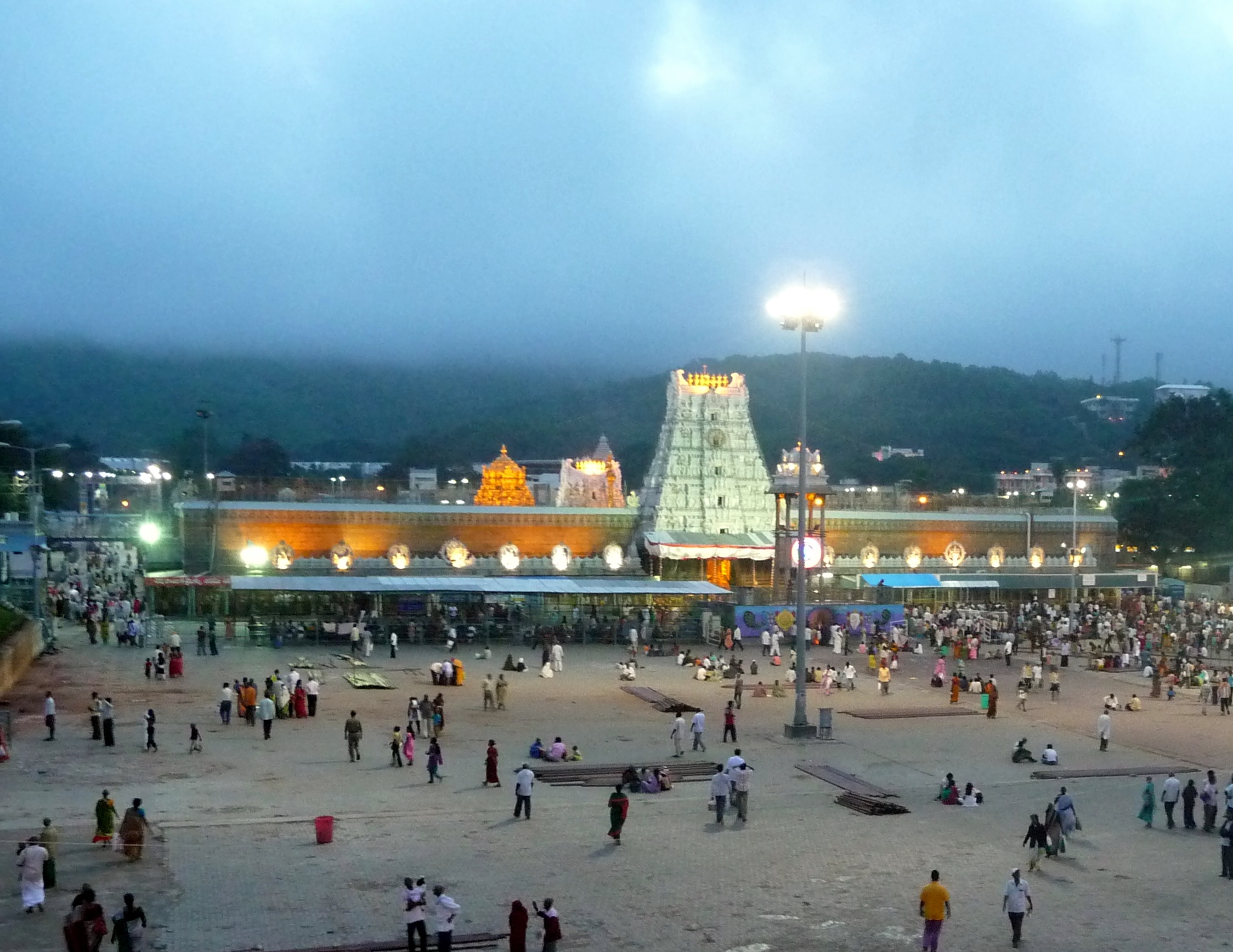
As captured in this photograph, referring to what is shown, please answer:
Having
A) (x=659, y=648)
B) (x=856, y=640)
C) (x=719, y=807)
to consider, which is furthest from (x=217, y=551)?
(x=719, y=807)

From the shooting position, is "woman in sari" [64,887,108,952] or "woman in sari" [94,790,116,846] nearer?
"woman in sari" [64,887,108,952]

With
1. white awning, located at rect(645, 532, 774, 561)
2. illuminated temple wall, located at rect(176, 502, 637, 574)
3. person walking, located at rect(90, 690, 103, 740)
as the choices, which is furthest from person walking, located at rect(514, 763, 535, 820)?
white awning, located at rect(645, 532, 774, 561)

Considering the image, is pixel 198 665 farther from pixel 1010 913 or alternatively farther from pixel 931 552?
pixel 931 552

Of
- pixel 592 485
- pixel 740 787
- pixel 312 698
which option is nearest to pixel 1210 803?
pixel 740 787

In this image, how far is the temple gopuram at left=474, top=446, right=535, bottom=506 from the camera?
57500mm

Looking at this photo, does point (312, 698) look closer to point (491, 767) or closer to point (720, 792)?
point (491, 767)

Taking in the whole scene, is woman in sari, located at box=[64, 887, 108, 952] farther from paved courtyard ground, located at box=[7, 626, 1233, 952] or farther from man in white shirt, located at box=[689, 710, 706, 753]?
man in white shirt, located at box=[689, 710, 706, 753]

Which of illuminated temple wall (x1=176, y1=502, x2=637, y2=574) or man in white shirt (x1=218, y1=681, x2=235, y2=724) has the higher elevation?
illuminated temple wall (x1=176, y1=502, x2=637, y2=574)

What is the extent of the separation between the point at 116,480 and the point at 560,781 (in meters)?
97.7

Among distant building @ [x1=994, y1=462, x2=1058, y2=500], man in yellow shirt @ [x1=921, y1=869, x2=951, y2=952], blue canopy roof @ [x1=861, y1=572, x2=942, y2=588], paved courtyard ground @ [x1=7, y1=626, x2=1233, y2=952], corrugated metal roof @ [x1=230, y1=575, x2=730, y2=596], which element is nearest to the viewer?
man in yellow shirt @ [x1=921, y1=869, x2=951, y2=952]

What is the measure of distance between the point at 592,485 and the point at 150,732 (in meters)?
48.6

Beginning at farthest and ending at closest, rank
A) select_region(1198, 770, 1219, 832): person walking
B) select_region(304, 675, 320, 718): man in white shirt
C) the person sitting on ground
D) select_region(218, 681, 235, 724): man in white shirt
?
select_region(304, 675, 320, 718): man in white shirt → select_region(218, 681, 235, 724): man in white shirt → the person sitting on ground → select_region(1198, 770, 1219, 832): person walking

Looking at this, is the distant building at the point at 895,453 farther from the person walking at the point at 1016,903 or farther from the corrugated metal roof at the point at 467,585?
the person walking at the point at 1016,903

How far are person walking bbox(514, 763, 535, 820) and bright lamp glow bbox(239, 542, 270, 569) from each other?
3133cm
